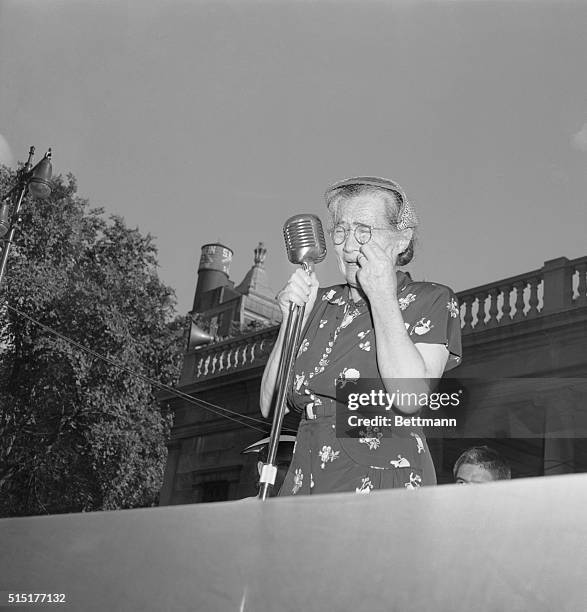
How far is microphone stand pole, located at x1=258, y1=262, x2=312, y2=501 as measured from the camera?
0.93 metres

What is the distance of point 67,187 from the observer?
34.4ft

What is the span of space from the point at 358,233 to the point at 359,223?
0.06ft

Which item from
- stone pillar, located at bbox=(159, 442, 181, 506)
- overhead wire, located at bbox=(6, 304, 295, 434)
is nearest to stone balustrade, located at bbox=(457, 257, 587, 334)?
overhead wire, located at bbox=(6, 304, 295, 434)

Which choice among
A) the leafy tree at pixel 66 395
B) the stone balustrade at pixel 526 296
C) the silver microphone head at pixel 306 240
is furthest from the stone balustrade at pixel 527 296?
the leafy tree at pixel 66 395

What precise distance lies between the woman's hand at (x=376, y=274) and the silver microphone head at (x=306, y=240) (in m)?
0.08

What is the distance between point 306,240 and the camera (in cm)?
119

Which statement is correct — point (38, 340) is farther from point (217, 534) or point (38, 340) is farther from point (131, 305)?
point (217, 534)

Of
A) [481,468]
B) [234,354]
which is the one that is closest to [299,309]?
[481,468]

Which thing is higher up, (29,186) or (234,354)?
(29,186)

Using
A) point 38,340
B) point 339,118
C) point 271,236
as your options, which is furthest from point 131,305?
point 339,118

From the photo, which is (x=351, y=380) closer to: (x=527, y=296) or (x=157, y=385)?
(x=527, y=296)

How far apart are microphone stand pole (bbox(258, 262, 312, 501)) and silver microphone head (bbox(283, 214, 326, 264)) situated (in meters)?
0.09

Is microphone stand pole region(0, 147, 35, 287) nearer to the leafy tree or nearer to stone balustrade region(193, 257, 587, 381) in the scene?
the leafy tree

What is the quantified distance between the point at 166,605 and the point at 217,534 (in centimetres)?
7
